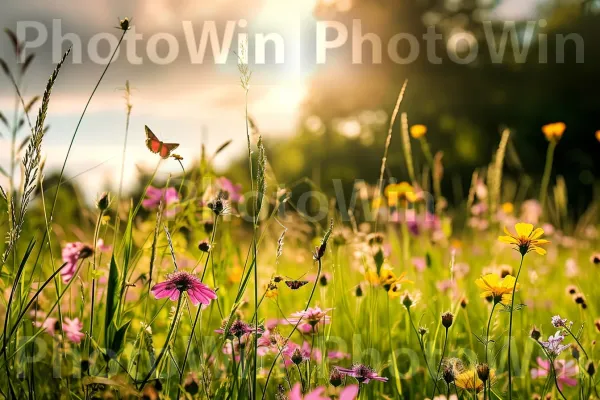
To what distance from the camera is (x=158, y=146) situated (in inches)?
42.4

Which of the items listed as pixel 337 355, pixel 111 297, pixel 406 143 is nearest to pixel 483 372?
pixel 337 355

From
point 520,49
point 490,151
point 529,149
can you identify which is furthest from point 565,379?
point 520,49

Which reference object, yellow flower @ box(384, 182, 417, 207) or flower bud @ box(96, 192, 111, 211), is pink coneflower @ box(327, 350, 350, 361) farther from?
yellow flower @ box(384, 182, 417, 207)

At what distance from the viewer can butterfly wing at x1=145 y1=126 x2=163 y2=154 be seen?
3.51 feet

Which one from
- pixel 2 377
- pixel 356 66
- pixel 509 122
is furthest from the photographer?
pixel 356 66

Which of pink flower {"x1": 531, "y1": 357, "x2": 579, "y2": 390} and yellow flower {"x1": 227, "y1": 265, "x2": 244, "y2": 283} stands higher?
yellow flower {"x1": 227, "y1": 265, "x2": 244, "y2": 283}

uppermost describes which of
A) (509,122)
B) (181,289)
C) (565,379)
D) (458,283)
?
(509,122)

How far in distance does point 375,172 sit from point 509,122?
3.00m

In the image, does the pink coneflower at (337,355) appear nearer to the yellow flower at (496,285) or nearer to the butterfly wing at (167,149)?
the yellow flower at (496,285)

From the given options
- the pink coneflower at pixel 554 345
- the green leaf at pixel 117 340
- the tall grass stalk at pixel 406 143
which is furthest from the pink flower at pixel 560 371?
the green leaf at pixel 117 340

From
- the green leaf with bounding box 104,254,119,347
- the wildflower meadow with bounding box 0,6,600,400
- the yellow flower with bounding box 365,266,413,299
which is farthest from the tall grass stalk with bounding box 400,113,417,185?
the green leaf with bounding box 104,254,119,347

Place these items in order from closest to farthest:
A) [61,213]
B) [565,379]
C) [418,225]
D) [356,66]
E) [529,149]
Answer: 1. [565,379]
2. [418,225]
3. [61,213]
4. [529,149]
5. [356,66]

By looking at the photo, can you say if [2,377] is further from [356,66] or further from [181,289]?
[356,66]

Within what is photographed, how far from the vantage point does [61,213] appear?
3.69 meters
